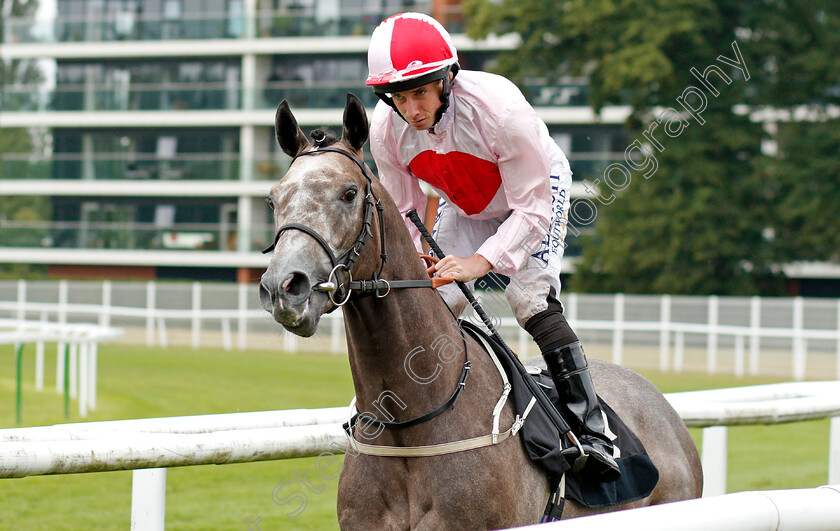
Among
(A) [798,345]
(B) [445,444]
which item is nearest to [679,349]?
(A) [798,345]

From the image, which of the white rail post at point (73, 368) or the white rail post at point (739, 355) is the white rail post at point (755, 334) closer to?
the white rail post at point (739, 355)

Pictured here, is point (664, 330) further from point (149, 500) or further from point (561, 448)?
point (149, 500)

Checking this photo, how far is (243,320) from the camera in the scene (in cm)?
2223

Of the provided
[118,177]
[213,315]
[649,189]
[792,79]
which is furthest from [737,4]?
[118,177]

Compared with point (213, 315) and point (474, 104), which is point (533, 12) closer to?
point (213, 315)

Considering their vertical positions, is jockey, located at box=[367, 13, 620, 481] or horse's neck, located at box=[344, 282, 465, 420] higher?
jockey, located at box=[367, 13, 620, 481]

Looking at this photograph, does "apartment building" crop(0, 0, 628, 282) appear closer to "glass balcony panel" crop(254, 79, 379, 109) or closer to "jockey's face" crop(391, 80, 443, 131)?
"glass balcony panel" crop(254, 79, 379, 109)

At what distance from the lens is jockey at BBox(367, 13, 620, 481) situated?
303cm

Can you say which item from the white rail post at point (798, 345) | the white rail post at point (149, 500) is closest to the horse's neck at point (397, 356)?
the white rail post at point (149, 500)

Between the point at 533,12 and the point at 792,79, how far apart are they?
19.4 ft

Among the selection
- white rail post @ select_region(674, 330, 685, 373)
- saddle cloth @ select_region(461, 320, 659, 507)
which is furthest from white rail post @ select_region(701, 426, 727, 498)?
white rail post @ select_region(674, 330, 685, 373)

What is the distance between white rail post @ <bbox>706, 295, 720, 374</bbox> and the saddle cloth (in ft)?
49.3

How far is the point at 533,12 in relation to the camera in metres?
23.7

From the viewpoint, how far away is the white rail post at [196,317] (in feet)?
72.7
